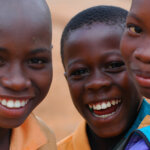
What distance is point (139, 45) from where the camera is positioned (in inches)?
66.9

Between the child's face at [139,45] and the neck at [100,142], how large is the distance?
30.3 inches

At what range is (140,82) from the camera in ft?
5.57

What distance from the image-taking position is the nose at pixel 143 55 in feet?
5.19

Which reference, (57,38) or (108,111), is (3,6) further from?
(57,38)

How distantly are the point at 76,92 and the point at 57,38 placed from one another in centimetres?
677

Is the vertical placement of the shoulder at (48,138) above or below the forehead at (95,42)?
below

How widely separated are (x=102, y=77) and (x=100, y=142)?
536 millimetres

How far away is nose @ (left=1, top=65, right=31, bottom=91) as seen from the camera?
1854mm

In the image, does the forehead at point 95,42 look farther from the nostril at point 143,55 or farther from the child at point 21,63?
the nostril at point 143,55

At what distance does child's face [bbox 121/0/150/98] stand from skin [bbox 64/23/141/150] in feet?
1.42

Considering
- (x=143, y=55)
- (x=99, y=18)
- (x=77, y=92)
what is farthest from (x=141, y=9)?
(x=77, y=92)

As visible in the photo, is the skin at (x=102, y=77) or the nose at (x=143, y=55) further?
the skin at (x=102, y=77)

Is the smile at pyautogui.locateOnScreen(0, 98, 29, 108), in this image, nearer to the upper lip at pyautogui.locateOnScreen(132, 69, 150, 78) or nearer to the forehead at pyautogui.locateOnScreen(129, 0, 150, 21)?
the upper lip at pyautogui.locateOnScreen(132, 69, 150, 78)

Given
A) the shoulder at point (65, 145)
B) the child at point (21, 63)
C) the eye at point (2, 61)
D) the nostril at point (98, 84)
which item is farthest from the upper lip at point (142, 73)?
the shoulder at point (65, 145)
